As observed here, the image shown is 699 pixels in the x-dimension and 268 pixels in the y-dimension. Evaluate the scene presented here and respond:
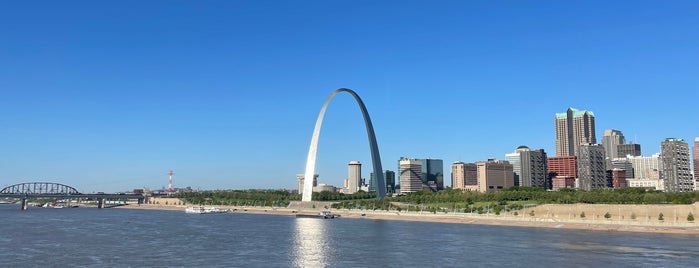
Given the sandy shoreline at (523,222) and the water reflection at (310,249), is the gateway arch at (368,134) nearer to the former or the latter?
the sandy shoreline at (523,222)

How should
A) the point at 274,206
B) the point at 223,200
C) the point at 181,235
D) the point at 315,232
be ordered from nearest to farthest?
the point at 181,235, the point at 315,232, the point at 274,206, the point at 223,200

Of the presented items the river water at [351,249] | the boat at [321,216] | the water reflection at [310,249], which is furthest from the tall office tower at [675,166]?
the water reflection at [310,249]

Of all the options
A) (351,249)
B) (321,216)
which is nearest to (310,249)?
(351,249)

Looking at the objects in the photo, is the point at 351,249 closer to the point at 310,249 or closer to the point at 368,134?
the point at 310,249

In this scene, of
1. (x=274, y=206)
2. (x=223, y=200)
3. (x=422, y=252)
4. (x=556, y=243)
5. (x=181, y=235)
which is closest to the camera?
(x=422, y=252)

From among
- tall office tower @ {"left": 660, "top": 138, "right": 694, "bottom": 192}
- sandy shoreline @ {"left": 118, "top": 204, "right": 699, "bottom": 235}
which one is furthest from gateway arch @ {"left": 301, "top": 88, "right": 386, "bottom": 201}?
tall office tower @ {"left": 660, "top": 138, "right": 694, "bottom": 192}

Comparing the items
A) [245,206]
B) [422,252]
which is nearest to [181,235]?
[422,252]

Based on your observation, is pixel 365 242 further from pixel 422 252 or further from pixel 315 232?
pixel 315 232
